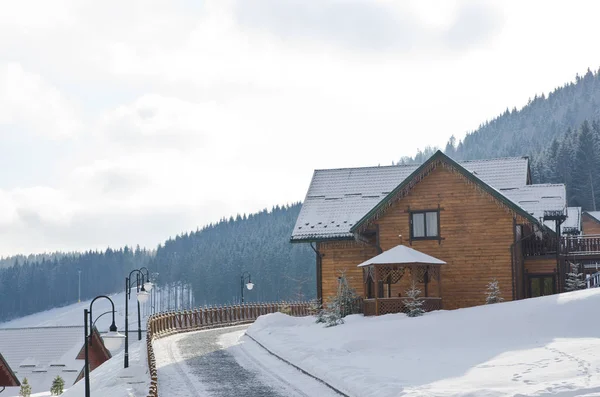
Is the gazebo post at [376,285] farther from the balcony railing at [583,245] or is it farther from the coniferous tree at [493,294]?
the balcony railing at [583,245]

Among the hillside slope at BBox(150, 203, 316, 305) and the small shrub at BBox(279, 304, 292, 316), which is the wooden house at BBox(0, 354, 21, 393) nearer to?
the small shrub at BBox(279, 304, 292, 316)

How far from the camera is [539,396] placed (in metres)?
18.4

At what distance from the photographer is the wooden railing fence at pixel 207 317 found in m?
43.7

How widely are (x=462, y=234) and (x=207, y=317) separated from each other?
1849cm

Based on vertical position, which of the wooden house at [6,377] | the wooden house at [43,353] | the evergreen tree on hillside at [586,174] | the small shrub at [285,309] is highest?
the evergreen tree on hillside at [586,174]

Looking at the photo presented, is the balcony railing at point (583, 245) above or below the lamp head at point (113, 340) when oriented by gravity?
above

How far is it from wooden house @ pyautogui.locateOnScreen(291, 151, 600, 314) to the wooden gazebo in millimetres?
47

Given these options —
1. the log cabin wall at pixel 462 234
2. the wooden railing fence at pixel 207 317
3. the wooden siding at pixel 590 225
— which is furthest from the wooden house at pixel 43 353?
the wooden siding at pixel 590 225

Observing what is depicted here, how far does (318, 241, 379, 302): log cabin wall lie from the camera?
43844 millimetres

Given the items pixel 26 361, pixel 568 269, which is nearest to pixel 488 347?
pixel 568 269

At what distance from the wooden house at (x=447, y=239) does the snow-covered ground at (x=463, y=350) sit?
4217 millimetres

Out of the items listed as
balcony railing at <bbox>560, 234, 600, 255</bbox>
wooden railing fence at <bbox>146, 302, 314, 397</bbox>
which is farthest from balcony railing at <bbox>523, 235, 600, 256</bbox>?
wooden railing fence at <bbox>146, 302, 314, 397</bbox>

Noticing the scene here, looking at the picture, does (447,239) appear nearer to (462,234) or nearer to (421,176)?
(462,234)

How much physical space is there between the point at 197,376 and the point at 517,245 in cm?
1977
